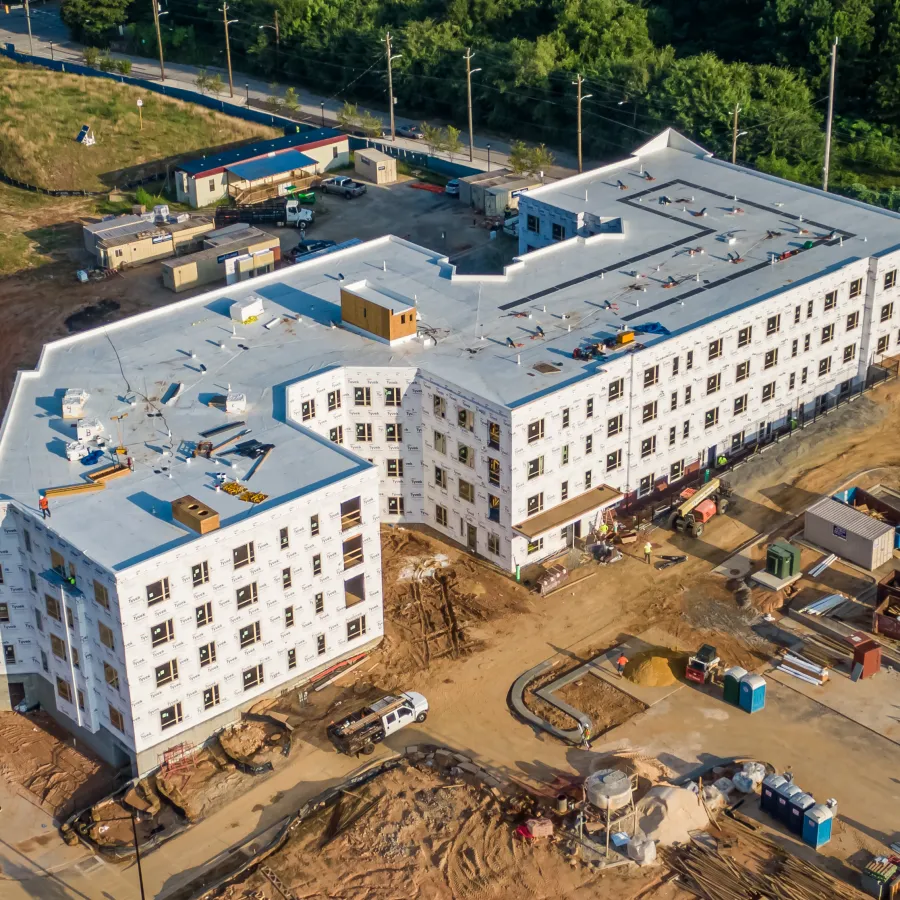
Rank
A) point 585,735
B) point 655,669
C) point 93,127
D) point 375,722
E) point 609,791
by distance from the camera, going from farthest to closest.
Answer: point 93,127, point 655,669, point 375,722, point 585,735, point 609,791

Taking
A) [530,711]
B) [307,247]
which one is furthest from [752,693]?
[307,247]

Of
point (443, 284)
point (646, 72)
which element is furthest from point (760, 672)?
point (646, 72)

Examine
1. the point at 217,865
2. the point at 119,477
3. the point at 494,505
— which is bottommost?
the point at 217,865

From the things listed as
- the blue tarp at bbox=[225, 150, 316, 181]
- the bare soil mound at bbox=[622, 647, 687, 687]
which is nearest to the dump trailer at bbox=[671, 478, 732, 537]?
the bare soil mound at bbox=[622, 647, 687, 687]

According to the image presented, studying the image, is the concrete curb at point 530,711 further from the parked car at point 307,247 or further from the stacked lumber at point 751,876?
the parked car at point 307,247

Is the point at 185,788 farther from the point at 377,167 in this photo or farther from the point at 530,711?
the point at 377,167

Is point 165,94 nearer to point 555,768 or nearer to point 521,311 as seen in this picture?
A: point 521,311

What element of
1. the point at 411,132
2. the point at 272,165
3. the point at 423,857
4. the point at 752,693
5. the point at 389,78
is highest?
the point at 389,78
